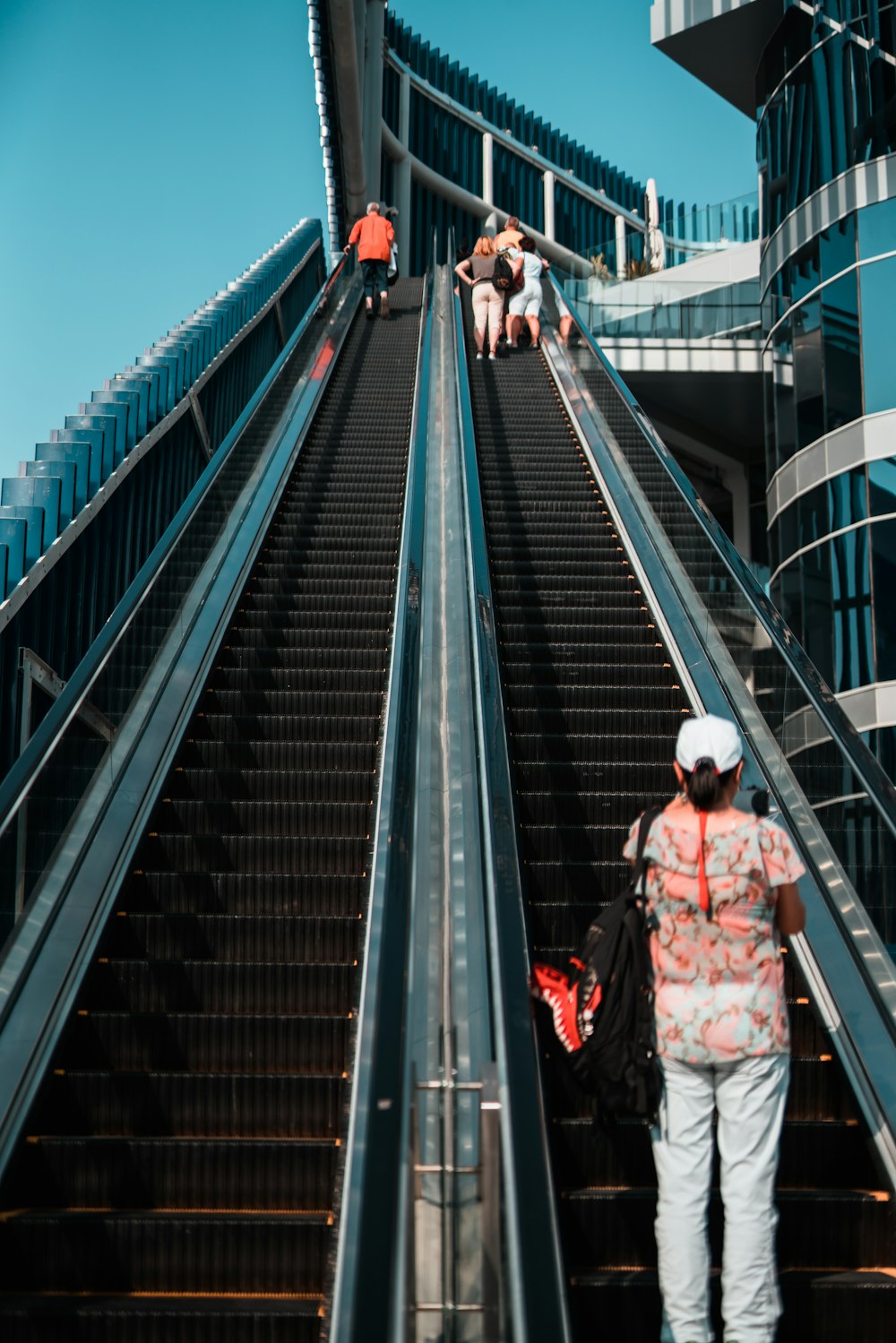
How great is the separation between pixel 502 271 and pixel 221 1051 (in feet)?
39.8

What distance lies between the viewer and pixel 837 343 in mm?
16422

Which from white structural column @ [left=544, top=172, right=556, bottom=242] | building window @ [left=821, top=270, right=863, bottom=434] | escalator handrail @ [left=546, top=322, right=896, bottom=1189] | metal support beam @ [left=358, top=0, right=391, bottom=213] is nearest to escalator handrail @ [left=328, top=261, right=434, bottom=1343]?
escalator handrail @ [left=546, top=322, right=896, bottom=1189]

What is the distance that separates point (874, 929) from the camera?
5117 mm

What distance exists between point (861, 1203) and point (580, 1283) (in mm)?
869

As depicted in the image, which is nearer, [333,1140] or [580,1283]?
[580,1283]

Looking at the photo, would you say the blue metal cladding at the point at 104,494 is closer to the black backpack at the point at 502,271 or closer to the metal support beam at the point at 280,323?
the black backpack at the point at 502,271

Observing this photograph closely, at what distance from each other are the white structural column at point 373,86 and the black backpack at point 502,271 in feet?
61.3

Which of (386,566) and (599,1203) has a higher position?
(386,566)

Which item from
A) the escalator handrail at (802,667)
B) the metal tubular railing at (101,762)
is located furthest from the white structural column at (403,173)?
the metal tubular railing at (101,762)

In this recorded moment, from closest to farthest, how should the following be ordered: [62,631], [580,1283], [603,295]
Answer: [580,1283] → [62,631] → [603,295]

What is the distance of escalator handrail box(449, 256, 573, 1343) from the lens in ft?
9.46

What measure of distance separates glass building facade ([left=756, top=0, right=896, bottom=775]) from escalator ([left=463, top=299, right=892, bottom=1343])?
4524 mm

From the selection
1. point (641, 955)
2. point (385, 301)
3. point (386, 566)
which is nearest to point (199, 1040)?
point (641, 955)

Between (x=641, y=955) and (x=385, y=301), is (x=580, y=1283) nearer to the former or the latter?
(x=641, y=955)
